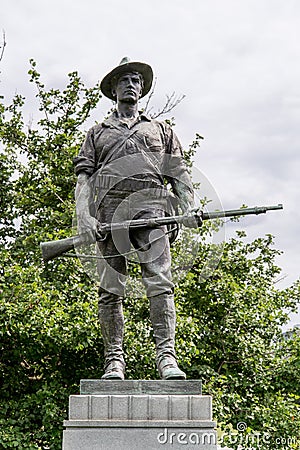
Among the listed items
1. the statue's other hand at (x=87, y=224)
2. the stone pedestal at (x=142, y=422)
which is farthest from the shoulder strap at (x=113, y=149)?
the stone pedestal at (x=142, y=422)

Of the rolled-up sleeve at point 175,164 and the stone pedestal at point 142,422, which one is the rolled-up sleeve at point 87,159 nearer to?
the rolled-up sleeve at point 175,164

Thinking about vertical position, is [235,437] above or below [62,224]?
below

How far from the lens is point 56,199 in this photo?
11656 millimetres

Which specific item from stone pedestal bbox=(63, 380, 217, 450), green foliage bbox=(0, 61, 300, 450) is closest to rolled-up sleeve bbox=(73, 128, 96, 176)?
stone pedestal bbox=(63, 380, 217, 450)

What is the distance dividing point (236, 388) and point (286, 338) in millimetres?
1466

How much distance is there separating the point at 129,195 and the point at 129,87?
80 centimetres

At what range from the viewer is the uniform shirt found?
5426mm

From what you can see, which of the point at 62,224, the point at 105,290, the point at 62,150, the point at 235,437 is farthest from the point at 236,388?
the point at 105,290

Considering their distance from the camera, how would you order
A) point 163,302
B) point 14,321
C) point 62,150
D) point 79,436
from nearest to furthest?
point 79,436 → point 163,302 → point 14,321 → point 62,150

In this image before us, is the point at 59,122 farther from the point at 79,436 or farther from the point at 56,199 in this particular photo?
the point at 79,436

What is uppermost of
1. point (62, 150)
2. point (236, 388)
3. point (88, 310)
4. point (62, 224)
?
point (62, 150)

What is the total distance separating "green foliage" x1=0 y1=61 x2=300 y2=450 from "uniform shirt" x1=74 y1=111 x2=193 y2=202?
11.1ft

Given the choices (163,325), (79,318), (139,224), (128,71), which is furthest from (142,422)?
(79,318)

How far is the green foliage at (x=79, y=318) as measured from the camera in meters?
9.34
